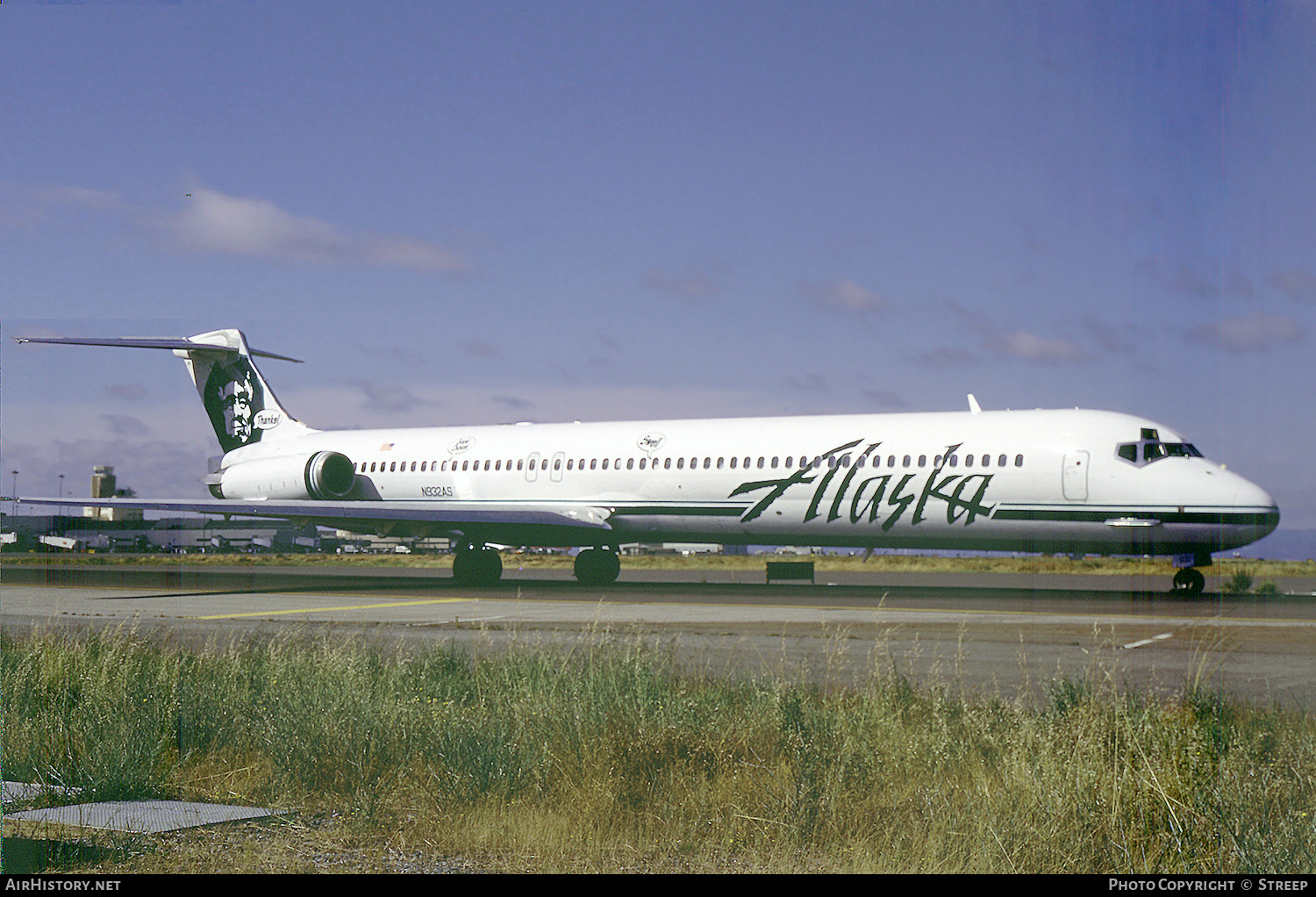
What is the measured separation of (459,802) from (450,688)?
335 centimetres

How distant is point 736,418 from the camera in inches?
1142

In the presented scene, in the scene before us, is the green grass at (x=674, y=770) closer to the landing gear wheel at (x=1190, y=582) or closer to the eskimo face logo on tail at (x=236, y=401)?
the landing gear wheel at (x=1190, y=582)

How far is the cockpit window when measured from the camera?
23.3m

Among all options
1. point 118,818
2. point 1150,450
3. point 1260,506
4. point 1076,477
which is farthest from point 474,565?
point 118,818

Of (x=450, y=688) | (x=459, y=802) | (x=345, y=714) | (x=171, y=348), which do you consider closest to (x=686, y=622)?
(x=450, y=688)

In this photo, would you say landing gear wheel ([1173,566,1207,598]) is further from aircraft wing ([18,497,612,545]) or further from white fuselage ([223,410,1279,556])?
aircraft wing ([18,497,612,545])

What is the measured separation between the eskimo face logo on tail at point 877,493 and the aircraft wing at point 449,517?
4622 mm

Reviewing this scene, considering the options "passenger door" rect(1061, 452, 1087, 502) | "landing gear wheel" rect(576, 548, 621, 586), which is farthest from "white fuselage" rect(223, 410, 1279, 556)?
"landing gear wheel" rect(576, 548, 621, 586)

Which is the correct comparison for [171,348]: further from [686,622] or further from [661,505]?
[686,622]

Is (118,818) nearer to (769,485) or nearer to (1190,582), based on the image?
(769,485)

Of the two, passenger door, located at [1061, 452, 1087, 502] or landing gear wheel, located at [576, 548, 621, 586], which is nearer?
passenger door, located at [1061, 452, 1087, 502]

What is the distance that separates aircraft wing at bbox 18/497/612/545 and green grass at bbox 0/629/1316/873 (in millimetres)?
18965

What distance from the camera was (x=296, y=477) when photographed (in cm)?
3372

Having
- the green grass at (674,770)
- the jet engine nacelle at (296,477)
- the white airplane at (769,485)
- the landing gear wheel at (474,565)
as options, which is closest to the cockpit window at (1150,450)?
the white airplane at (769,485)
